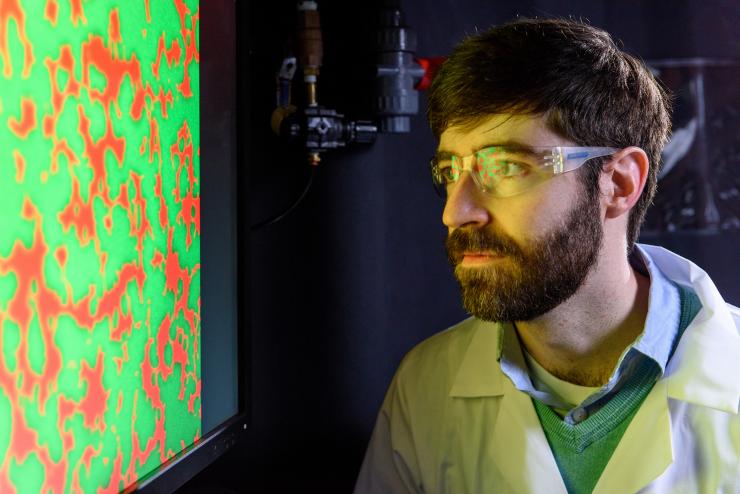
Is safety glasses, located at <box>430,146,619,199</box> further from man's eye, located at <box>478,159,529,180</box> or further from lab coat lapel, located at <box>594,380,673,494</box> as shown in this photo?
lab coat lapel, located at <box>594,380,673,494</box>

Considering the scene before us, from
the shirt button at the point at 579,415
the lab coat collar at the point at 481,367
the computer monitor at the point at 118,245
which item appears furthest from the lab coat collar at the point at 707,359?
the computer monitor at the point at 118,245

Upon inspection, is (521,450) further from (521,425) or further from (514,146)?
(514,146)

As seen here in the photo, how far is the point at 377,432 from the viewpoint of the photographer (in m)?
1.35

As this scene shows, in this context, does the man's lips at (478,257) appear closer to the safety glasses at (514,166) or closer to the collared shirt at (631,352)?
the safety glasses at (514,166)

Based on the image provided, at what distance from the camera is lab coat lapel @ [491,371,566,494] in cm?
114

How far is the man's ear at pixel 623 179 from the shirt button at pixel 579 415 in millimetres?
311


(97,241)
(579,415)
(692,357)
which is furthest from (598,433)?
(97,241)

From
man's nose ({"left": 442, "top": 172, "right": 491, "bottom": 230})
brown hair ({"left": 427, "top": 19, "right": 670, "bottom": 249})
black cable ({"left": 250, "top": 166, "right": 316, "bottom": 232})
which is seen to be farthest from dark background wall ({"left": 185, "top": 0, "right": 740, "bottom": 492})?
man's nose ({"left": 442, "top": 172, "right": 491, "bottom": 230})

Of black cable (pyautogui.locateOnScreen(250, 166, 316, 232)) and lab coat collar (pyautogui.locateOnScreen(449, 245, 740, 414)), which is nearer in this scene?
lab coat collar (pyautogui.locateOnScreen(449, 245, 740, 414))

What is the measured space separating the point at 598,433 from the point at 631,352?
0.13 meters

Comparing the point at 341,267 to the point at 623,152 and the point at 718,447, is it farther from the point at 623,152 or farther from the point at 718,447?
the point at 718,447

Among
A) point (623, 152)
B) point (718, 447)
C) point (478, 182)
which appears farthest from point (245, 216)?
point (718, 447)

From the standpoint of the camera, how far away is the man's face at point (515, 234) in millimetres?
1142

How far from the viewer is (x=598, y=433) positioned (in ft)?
3.80
